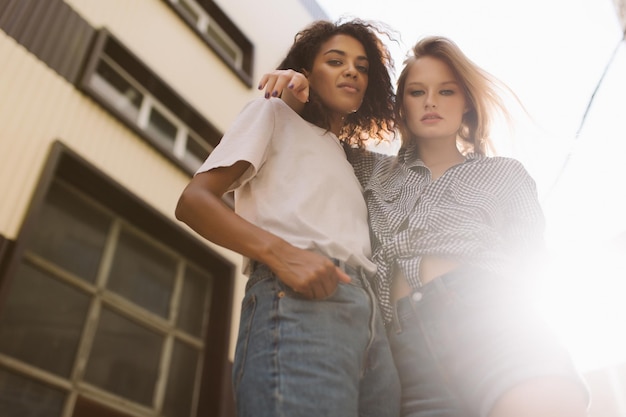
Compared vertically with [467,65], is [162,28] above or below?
above

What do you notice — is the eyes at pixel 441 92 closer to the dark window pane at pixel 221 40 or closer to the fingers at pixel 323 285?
the fingers at pixel 323 285

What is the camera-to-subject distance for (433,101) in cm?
213

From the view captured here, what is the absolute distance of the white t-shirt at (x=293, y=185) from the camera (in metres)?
1.50

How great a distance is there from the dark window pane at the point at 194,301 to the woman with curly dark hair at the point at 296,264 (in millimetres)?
3920

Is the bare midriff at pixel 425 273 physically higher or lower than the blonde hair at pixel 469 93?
lower

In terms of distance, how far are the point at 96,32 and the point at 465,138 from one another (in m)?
5.23

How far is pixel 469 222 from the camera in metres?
1.63

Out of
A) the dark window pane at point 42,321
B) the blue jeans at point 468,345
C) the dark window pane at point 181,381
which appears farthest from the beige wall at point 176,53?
the blue jeans at point 468,345

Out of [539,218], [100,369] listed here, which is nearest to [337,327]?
[539,218]

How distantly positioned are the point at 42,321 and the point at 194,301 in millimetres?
1792

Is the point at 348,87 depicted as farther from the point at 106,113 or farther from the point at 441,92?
the point at 106,113

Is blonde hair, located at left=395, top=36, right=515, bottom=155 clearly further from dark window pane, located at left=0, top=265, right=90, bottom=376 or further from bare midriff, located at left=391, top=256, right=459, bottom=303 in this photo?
dark window pane, located at left=0, top=265, right=90, bottom=376

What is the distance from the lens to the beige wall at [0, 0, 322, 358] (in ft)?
14.5

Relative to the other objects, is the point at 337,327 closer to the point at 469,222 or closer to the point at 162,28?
the point at 469,222
